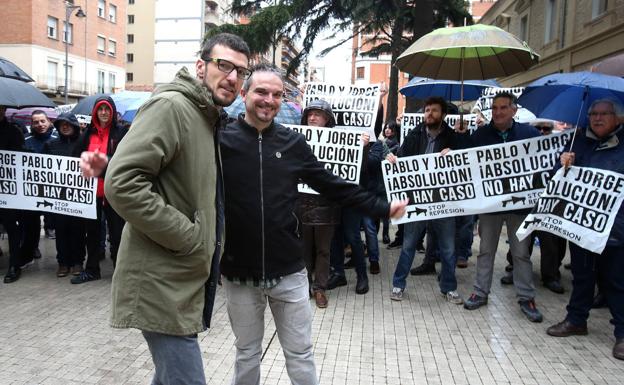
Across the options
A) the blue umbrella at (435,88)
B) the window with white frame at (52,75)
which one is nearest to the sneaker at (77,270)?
the blue umbrella at (435,88)

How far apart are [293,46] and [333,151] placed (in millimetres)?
7309

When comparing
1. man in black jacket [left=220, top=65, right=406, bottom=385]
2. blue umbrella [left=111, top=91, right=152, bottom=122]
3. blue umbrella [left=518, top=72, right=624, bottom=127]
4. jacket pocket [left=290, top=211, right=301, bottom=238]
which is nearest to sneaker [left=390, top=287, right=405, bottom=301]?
blue umbrella [left=518, top=72, right=624, bottom=127]

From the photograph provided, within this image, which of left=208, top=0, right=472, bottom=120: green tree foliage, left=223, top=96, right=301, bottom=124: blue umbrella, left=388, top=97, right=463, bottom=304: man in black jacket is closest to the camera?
left=388, top=97, right=463, bottom=304: man in black jacket

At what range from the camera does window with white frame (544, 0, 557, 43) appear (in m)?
20.3

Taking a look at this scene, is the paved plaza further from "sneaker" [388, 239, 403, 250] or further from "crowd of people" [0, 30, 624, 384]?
"sneaker" [388, 239, 403, 250]

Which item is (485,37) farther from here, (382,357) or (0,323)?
(0,323)

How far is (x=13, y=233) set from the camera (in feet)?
21.1

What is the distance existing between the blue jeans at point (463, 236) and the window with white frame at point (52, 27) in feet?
135

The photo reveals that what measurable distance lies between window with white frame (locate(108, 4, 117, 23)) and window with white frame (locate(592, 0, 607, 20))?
42959mm

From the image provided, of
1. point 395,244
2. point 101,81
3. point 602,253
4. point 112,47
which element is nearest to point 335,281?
point 395,244

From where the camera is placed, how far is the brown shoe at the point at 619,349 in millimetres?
4289

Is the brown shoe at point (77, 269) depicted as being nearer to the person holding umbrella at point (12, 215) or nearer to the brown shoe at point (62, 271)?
the brown shoe at point (62, 271)

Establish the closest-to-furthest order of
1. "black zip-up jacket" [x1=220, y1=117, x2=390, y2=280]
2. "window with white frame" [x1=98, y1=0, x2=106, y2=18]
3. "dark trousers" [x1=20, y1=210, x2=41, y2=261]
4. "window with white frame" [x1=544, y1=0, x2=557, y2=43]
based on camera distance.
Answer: "black zip-up jacket" [x1=220, y1=117, x2=390, y2=280] < "dark trousers" [x1=20, y1=210, x2=41, y2=261] < "window with white frame" [x1=544, y1=0, x2=557, y2=43] < "window with white frame" [x1=98, y1=0, x2=106, y2=18]

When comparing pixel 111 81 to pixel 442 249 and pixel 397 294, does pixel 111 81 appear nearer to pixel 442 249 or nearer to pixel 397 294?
pixel 397 294
